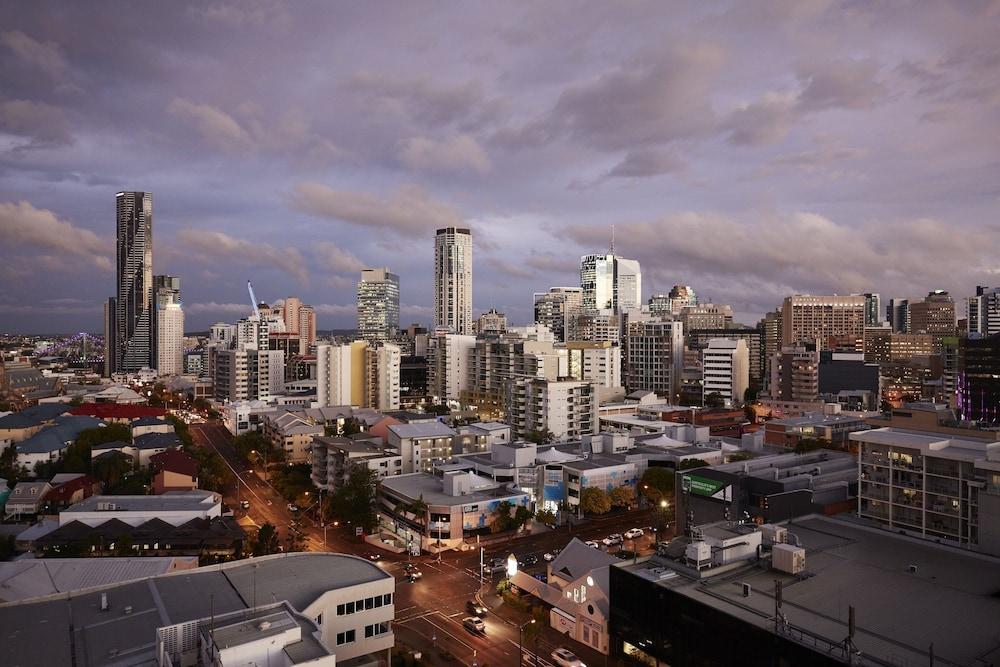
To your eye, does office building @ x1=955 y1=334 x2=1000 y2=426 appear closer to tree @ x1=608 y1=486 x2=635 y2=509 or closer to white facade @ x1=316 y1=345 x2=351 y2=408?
tree @ x1=608 y1=486 x2=635 y2=509

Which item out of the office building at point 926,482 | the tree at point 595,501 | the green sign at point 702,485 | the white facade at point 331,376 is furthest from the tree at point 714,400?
the green sign at point 702,485

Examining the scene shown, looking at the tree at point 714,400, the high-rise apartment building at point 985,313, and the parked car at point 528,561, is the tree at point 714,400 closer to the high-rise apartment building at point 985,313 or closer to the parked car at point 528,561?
the parked car at point 528,561

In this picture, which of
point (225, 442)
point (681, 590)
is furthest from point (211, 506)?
point (225, 442)

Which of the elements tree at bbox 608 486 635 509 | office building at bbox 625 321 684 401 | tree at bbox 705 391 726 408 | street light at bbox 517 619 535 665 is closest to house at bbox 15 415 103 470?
tree at bbox 608 486 635 509

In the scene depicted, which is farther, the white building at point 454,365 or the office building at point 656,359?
the office building at point 656,359

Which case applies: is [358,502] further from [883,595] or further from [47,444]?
[47,444]

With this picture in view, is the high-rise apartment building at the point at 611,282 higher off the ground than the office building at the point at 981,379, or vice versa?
the high-rise apartment building at the point at 611,282
